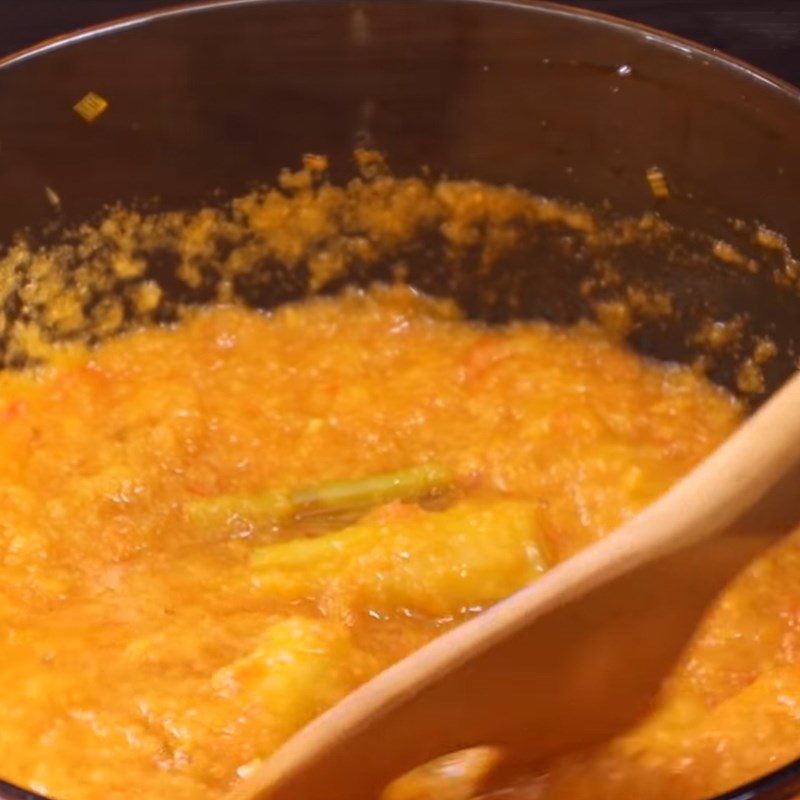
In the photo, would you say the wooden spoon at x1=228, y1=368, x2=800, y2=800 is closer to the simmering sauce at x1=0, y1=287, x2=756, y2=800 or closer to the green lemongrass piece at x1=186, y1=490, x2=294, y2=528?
the simmering sauce at x1=0, y1=287, x2=756, y2=800

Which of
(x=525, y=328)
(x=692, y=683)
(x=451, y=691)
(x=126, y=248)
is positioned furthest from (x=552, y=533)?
(x=126, y=248)

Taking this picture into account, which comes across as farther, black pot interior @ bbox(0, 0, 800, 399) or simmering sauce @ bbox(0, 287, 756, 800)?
black pot interior @ bbox(0, 0, 800, 399)

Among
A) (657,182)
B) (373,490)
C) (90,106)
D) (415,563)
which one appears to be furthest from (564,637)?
(90,106)

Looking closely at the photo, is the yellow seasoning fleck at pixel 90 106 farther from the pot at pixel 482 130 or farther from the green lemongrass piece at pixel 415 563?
the green lemongrass piece at pixel 415 563

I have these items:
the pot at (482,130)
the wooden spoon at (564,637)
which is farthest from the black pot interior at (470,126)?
the wooden spoon at (564,637)

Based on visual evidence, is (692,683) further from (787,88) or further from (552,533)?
(787,88)

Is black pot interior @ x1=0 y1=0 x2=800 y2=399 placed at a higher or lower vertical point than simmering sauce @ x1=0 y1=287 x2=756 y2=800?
higher

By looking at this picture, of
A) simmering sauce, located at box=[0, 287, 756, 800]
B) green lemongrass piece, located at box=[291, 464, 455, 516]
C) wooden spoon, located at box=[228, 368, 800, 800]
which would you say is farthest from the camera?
green lemongrass piece, located at box=[291, 464, 455, 516]

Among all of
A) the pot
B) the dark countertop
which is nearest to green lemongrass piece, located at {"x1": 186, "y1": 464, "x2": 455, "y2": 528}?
the pot
